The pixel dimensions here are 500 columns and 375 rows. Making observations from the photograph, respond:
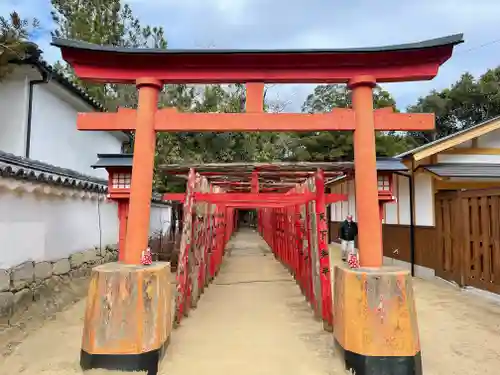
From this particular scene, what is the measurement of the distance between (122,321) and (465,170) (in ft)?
30.8

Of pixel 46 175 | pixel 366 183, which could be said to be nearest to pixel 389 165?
pixel 366 183

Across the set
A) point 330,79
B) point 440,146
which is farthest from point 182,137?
point 330,79

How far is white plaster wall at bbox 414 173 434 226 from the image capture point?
416 inches

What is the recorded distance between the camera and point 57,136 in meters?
10.3

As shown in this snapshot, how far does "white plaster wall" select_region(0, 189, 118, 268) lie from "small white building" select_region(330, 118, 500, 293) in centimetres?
687

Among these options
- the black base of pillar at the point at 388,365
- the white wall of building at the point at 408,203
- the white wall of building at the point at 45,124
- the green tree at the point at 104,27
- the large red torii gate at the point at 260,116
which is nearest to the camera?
the black base of pillar at the point at 388,365

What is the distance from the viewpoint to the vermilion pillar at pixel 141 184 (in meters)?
4.75

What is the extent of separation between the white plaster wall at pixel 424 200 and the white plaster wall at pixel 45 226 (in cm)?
858

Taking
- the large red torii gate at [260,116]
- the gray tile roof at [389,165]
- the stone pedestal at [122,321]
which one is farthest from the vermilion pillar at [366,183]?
the gray tile roof at [389,165]

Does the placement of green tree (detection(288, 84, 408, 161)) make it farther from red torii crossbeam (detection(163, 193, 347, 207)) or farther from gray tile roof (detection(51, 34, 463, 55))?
gray tile roof (detection(51, 34, 463, 55))

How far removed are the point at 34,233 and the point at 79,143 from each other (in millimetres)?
5415

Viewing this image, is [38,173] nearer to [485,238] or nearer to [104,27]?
[485,238]

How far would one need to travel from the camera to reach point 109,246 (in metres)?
11.1

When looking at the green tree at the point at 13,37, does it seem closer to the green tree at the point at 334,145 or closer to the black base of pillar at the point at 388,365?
the black base of pillar at the point at 388,365
